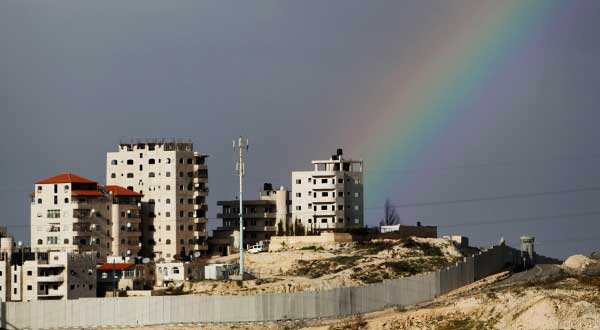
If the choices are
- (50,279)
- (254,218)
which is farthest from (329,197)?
(50,279)

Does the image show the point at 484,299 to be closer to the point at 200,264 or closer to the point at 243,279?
the point at 243,279

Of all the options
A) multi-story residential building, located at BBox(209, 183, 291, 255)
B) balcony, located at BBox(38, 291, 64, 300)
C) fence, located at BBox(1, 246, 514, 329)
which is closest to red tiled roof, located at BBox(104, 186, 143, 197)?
multi-story residential building, located at BBox(209, 183, 291, 255)

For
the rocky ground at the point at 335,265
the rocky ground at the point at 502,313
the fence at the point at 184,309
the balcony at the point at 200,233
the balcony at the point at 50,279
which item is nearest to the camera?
the rocky ground at the point at 502,313

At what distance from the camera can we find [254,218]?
188 m

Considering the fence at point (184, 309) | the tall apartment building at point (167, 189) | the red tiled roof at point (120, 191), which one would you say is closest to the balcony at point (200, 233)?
the tall apartment building at point (167, 189)

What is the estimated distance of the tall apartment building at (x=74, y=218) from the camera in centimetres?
16325

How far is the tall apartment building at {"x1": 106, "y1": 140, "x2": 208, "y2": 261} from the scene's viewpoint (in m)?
179

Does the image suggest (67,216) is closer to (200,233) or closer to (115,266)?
(115,266)

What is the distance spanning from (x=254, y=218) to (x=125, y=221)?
779 inches

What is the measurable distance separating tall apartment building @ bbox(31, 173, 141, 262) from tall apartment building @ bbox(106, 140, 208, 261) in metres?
8.53

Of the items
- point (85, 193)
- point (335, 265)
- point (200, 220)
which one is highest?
point (85, 193)

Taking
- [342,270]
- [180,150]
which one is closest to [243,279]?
[342,270]

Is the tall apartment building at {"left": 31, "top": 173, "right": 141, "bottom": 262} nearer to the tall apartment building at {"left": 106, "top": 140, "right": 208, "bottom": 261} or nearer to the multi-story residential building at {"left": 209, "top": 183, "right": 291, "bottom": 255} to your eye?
the tall apartment building at {"left": 106, "top": 140, "right": 208, "bottom": 261}

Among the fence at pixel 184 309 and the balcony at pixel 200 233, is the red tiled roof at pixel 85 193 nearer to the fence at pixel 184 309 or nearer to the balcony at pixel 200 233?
the balcony at pixel 200 233
